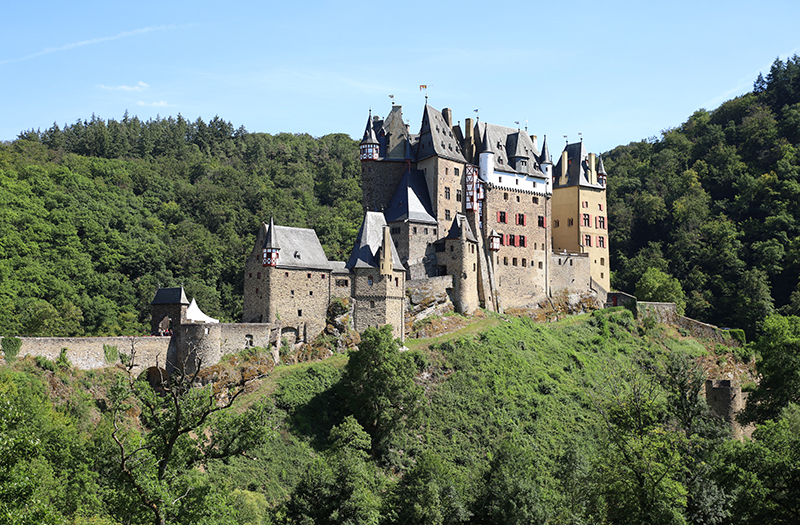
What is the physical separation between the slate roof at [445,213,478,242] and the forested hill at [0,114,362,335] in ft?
84.0

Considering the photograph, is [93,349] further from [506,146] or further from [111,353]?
[506,146]

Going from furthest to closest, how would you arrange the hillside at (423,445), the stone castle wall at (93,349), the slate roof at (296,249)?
1. the slate roof at (296,249)
2. the stone castle wall at (93,349)
3. the hillside at (423,445)

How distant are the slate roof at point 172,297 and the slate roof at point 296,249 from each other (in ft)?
20.7

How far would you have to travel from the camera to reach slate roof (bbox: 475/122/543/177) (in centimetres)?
6688

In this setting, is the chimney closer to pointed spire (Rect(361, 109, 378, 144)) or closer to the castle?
the castle

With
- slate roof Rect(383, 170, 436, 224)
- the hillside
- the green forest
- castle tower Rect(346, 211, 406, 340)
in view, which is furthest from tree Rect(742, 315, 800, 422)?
slate roof Rect(383, 170, 436, 224)

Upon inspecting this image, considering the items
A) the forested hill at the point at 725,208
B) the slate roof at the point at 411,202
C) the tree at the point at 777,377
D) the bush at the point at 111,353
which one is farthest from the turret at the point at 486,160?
the bush at the point at 111,353

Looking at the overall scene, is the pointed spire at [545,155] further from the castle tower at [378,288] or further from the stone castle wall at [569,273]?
the castle tower at [378,288]

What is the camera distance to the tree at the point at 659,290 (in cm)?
7719

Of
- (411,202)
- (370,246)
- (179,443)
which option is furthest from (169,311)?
(179,443)

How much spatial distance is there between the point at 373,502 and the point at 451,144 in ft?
115

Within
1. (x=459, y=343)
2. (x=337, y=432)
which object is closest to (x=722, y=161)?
(x=459, y=343)

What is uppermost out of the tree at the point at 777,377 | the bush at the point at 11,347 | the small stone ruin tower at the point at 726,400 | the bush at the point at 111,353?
the bush at the point at 11,347

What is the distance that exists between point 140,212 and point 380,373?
52050 millimetres
